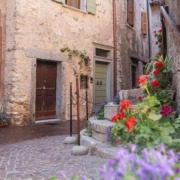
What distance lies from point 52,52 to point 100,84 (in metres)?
2.90

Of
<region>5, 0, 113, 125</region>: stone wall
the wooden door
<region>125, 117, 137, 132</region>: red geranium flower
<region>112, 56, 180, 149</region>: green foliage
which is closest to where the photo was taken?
<region>112, 56, 180, 149</region>: green foliage

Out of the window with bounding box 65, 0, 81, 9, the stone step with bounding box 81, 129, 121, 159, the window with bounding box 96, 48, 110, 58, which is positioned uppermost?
the window with bounding box 65, 0, 81, 9

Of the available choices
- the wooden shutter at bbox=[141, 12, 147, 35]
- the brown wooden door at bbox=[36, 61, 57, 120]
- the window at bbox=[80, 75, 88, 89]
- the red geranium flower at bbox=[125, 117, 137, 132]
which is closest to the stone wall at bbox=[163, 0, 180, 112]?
the red geranium flower at bbox=[125, 117, 137, 132]

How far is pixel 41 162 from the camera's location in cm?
438

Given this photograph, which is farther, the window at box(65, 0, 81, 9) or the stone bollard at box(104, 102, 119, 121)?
the window at box(65, 0, 81, 9)

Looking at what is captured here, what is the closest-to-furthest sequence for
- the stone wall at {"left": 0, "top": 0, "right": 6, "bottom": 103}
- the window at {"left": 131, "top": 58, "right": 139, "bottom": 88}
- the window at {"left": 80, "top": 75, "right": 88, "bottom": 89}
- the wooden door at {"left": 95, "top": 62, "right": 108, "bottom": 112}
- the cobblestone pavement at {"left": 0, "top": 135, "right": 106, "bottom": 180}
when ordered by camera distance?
the cobblestone pavement at {"left": 0, "top": 135, "right": 106, "bottom": 180}, the stone wall at {"left": 0, "top": 0, "right": 6, "bottom": 103}, the window at {"left": 80, "top": 75, "right": 88, "bottom": 89}, the wooden door at {"left": 95, "top": 62, "right": 108, "bottom": 112}, the window at {"left": 131, "top": 58, "right": 139, "bottom": 88}

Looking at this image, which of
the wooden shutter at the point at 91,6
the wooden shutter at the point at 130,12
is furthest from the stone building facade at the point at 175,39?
the wooden shutter at the point at 130,12

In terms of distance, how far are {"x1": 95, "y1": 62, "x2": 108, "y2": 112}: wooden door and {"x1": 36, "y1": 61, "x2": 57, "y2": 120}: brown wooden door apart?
212 cm

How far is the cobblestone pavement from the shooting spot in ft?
12.2

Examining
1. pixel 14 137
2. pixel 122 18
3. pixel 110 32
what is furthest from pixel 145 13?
pixel 14 137

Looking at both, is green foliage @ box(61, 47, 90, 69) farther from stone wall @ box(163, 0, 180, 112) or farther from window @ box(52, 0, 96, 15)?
stone wall @ box(163, 0, 180, 112)

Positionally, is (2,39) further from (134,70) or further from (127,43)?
(134,70)

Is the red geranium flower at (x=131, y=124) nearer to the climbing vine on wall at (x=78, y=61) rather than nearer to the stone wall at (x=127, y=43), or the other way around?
the climbing vine on wall at (x=78, y=61)

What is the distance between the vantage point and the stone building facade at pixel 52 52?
9422 mm
